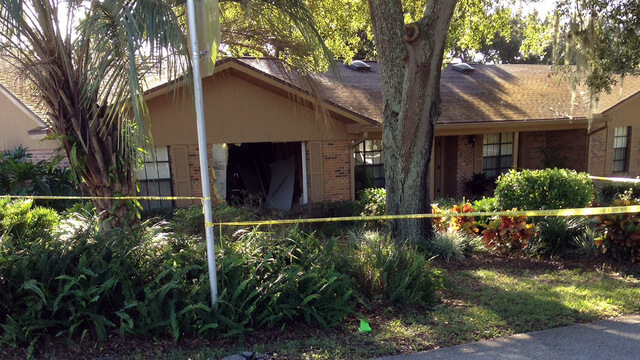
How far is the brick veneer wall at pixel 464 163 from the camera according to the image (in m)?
14.4

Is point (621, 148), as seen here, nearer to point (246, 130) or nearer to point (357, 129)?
point (357, 129)

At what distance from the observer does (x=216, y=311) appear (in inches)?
167

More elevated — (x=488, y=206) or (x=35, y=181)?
(x=35, y=181)

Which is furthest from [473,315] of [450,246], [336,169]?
[336,169]

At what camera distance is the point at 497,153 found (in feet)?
50.3

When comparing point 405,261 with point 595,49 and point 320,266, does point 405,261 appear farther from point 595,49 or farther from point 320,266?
point 595,49

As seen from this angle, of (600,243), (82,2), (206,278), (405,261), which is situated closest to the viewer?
(206,278)

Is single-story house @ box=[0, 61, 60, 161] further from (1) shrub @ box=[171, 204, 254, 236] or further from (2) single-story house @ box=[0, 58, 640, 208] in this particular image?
(1) shrub @ box=[171, 204, 254, 236]

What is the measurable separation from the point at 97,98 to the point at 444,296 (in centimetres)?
492

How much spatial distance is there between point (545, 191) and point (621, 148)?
977 cm

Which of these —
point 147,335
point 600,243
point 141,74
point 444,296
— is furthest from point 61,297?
point 600,243

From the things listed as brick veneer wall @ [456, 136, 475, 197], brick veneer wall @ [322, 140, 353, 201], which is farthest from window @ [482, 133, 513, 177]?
brick veneer wall @ [322, 140, 353, 201]

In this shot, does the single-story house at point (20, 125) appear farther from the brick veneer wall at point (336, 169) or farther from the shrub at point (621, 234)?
the shrub at point (621, 234)

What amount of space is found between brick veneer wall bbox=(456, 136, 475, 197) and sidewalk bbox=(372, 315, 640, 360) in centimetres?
1008
